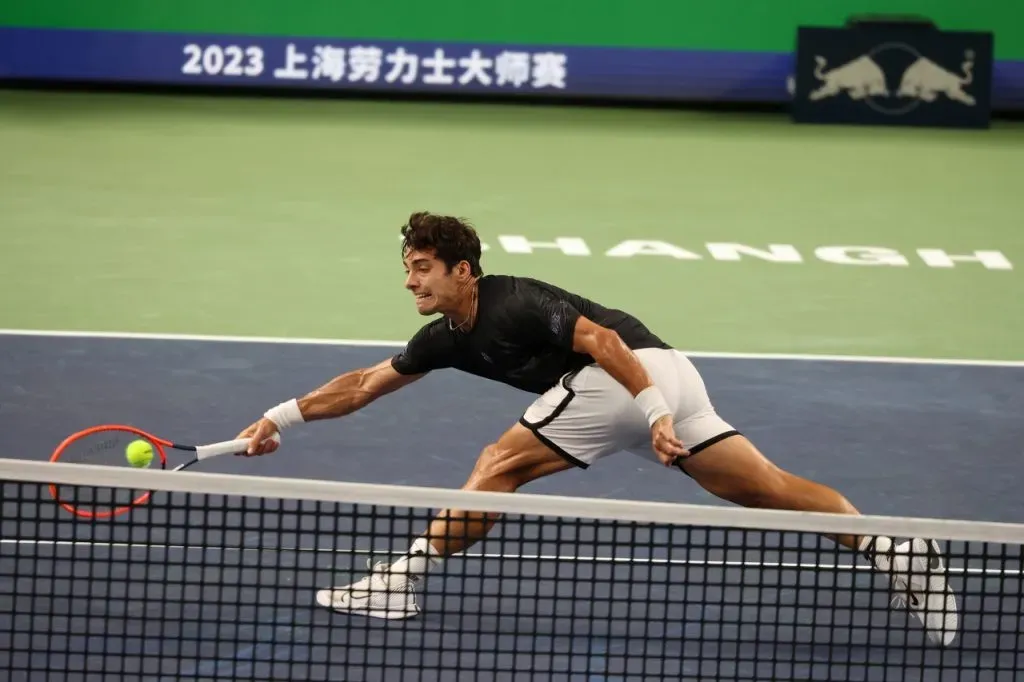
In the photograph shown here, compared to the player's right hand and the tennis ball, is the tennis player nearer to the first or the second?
the player's right hand

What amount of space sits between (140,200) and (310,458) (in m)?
6.07

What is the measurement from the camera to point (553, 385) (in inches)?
258

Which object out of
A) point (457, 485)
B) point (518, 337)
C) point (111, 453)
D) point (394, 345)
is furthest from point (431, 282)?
point (394, 345)

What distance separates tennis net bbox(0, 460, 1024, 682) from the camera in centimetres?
475

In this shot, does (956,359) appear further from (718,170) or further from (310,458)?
(718,170)


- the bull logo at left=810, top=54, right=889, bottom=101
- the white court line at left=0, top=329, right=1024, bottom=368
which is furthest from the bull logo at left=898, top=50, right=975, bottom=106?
the white court line at left=0, top=329, right=1024, bottom=368

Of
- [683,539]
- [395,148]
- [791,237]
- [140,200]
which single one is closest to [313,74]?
[395,148]

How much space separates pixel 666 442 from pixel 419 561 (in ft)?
2.97

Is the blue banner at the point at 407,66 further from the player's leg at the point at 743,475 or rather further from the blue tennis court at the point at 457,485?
the player's leg at the point at 743,475

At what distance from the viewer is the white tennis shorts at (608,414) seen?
20.9 feet

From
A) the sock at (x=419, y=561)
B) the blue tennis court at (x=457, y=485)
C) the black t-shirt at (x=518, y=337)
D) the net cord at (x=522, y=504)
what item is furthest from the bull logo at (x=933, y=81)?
the net cord at (x=522, y=504)

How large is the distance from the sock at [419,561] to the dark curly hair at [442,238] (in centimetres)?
99

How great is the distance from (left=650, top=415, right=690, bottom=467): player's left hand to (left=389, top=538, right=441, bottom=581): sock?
0.81 meters

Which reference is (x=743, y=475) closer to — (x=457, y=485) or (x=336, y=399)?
(x=336, y=399)
